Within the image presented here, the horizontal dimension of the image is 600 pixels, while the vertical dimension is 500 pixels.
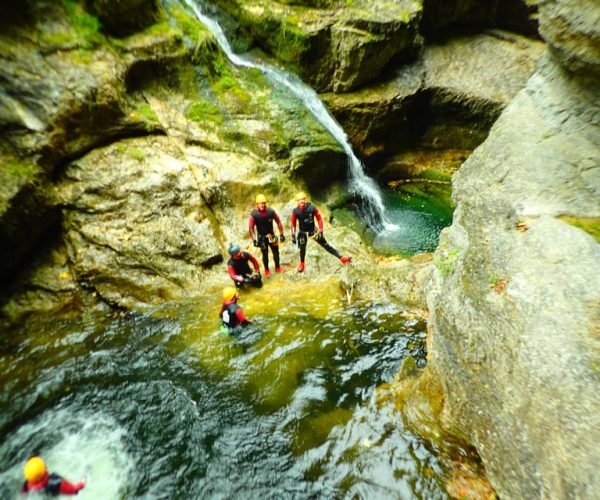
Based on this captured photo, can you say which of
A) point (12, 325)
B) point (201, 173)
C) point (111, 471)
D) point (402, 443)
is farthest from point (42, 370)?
point (402, 443)

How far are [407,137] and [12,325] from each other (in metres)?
16.4

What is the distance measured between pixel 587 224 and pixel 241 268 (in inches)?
257

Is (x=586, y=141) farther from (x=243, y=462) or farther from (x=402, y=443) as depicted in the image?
(x=243, y=462)

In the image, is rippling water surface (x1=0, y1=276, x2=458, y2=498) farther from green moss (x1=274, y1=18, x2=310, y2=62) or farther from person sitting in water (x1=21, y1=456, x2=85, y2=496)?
green moss (x1=274, y1=18, x2=310, y2=62)

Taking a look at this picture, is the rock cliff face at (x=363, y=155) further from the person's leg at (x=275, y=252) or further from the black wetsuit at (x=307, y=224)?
the person's leg at (x=275, y=252)

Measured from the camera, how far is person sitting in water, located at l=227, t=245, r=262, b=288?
784cm

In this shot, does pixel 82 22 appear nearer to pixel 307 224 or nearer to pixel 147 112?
pixel 147 112

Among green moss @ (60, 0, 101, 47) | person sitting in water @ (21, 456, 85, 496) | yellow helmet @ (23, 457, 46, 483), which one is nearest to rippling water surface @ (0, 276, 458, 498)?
person sitting in water @ (21, 456, 85, 496)

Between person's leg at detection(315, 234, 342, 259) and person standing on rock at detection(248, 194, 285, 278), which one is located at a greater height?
person standing on rock at detection(248, 194, 285, 278)

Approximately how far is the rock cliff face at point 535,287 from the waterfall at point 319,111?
6727 mm

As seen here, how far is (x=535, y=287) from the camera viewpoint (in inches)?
155

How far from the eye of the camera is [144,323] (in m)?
7.84

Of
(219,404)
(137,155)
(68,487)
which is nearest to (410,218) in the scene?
(137,155)

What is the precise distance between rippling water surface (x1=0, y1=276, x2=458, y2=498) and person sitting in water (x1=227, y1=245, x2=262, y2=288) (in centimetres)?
59
